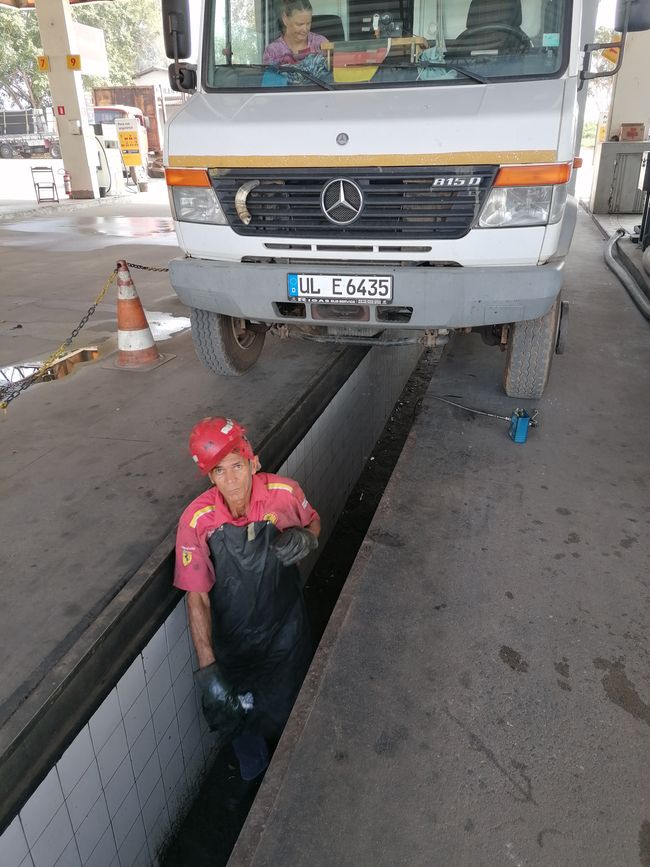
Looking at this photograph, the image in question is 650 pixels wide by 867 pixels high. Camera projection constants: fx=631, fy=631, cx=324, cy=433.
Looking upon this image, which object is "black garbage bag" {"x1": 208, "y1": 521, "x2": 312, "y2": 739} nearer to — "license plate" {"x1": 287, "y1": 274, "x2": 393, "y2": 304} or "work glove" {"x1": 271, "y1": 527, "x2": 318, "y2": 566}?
"work glove" {"x1": 271, "y1": 527, "x2": 318, "y2": 566}

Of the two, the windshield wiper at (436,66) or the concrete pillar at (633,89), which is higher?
the concrete pillar at (633,89)

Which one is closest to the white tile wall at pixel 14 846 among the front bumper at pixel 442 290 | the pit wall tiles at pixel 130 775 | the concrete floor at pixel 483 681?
the pit wall tiles at pixel 130 775

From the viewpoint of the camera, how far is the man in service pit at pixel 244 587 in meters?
2.54

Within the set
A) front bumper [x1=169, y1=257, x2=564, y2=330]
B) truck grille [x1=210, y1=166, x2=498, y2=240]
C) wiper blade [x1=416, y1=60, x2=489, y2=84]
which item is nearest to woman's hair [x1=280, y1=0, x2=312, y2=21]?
wiper blade [x1=416, y1=60, x2=489, y2=84]

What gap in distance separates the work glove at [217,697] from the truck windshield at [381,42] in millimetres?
2841

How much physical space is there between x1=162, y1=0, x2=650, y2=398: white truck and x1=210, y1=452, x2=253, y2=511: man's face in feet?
3.42

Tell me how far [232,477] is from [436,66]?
2258mm

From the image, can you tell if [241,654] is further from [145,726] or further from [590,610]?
[590,610]

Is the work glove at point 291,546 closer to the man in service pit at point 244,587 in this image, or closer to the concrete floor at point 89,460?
the man in service pit at point 244,587

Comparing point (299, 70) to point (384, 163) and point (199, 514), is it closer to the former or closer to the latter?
point (384, 163)

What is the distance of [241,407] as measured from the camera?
395 centimetres

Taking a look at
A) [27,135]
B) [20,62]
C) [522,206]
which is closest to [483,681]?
[522,206]

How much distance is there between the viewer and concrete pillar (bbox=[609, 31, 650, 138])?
1187 centimetres

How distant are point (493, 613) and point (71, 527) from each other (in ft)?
5.98
